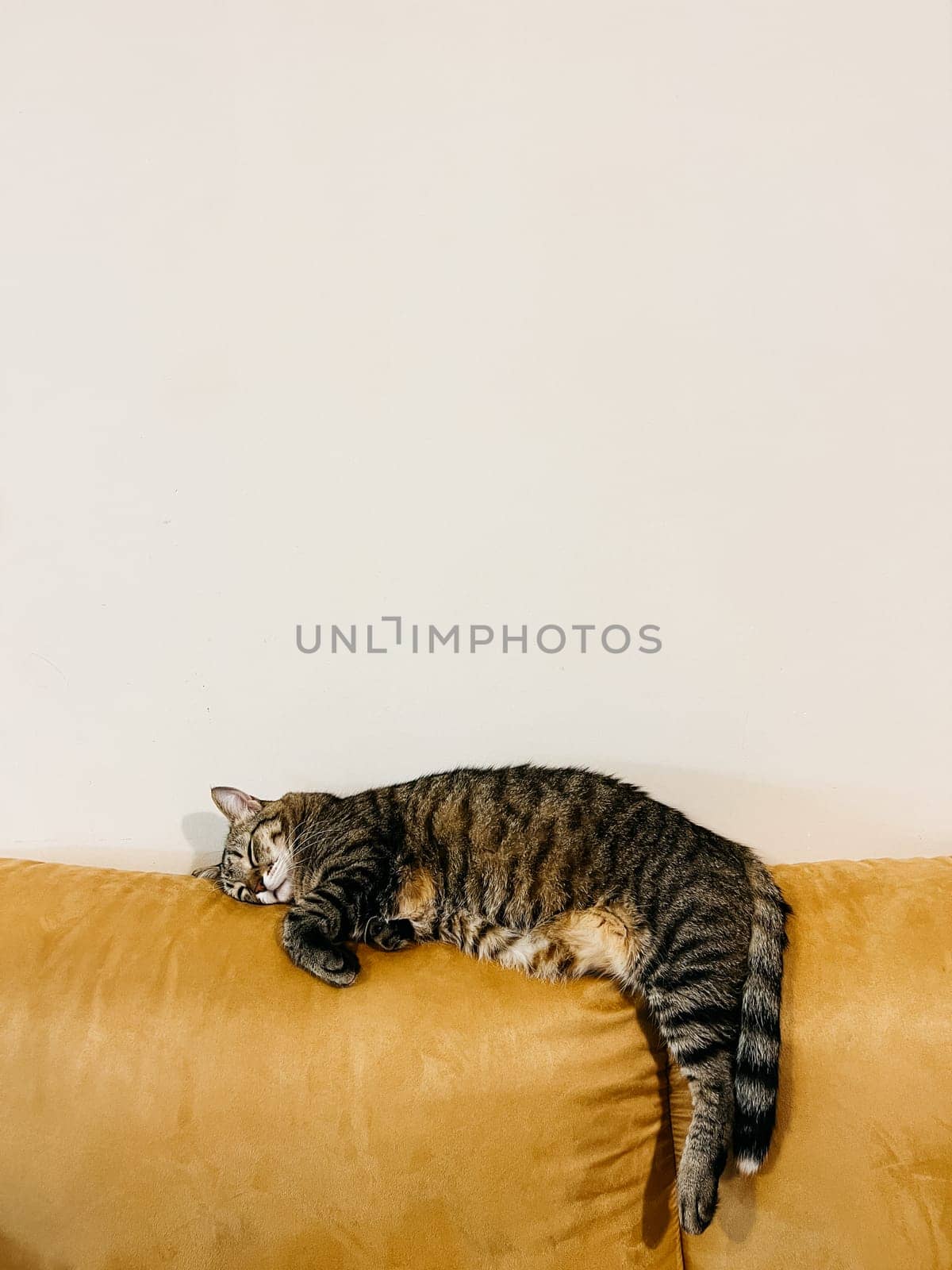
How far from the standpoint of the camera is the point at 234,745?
1.46 meters

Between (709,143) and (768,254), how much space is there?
0.20 metres

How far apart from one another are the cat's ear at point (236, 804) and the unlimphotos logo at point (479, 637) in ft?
0.89

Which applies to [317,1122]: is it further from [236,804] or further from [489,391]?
[489,391]

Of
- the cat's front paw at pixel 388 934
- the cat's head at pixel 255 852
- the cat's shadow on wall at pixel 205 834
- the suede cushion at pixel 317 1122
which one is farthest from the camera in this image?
the cat's shadow on wall at pixel 205 834

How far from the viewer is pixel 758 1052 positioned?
1.07 m

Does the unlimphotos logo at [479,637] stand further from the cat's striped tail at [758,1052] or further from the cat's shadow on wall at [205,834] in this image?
the cat's striped tail at [758,1052]

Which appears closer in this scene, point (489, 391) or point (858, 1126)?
point (858, 1126)

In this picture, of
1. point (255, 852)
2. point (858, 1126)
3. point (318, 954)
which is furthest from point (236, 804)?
point (858, 1126)

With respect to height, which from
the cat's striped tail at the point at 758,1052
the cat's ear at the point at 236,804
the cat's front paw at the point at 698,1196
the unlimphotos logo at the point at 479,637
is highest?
the unlimphotos logo at the point at 479,637

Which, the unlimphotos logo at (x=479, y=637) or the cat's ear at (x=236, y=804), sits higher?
the unlimphotos logo at (x=479, y=637)

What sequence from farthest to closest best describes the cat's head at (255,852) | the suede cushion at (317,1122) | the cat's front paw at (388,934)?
the cat's head at (255,852) < the cat's front paw at (388,934) < the suede cushion at (317,1122)

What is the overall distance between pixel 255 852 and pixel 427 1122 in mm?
493

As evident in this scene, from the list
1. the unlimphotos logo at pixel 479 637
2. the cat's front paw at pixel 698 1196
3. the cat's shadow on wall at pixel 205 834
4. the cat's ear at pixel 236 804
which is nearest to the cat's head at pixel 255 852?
the cat's ear at pixel 236 804

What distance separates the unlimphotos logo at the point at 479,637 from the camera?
4.62 ft
